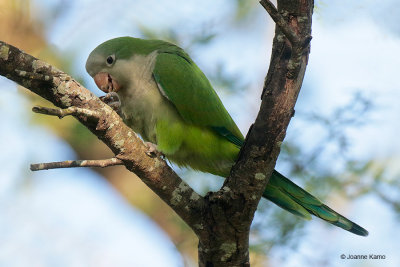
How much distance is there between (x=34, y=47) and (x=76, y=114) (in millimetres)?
3009

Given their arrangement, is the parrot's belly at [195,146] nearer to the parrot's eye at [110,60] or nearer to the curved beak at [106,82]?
the curved beak at [106,82]

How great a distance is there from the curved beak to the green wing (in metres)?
0.41

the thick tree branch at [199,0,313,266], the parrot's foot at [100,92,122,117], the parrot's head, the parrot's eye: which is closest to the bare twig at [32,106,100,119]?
the thick tree branch at [199,0,313,266]

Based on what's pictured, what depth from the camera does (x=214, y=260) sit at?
3.39 m

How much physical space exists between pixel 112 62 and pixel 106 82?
21cm

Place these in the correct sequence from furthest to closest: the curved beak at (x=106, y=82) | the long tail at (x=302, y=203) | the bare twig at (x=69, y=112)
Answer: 1. the curved beak at (x=106, y=82)
2. the long tail at (x=302, y=203)
3. the bare twig at (x=69, y=112)

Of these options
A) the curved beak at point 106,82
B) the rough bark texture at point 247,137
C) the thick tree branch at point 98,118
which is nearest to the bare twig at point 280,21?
the rough bark texture at point 247,137

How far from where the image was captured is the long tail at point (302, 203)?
12.3 ft

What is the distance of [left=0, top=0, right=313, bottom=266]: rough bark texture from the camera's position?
2.67m

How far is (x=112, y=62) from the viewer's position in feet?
14.0

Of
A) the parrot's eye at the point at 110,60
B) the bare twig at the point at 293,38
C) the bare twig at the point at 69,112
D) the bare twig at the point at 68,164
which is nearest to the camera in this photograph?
the bare twig at the point at 69,112

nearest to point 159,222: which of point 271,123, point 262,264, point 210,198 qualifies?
point 262,264

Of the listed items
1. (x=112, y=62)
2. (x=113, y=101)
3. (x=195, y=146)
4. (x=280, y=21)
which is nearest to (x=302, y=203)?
(x=195, y=146)

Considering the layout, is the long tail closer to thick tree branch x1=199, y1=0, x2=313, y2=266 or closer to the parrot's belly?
the parrot's belly
